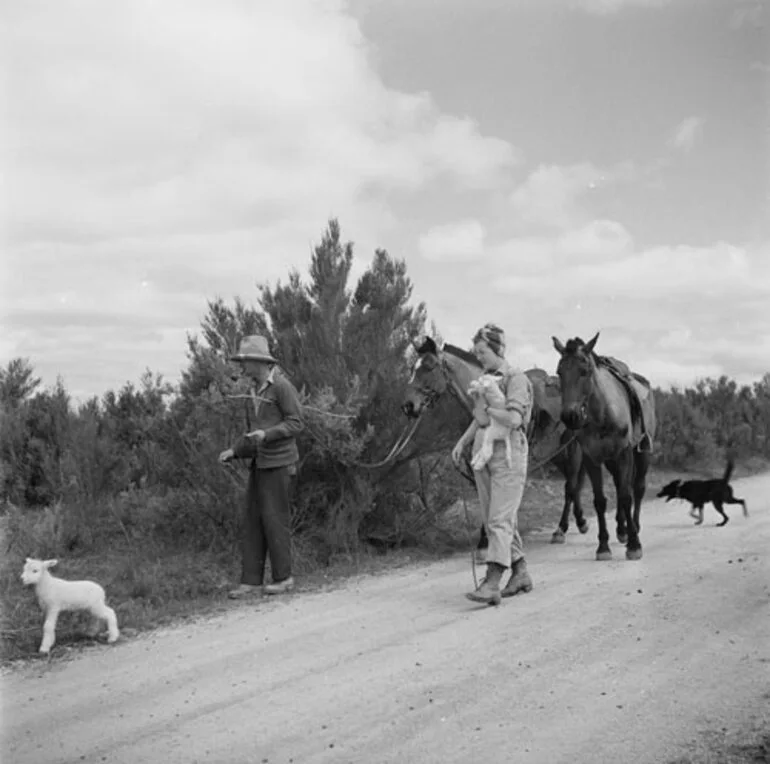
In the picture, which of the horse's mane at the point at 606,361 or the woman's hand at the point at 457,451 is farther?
the horse's mane at the point at 606,361

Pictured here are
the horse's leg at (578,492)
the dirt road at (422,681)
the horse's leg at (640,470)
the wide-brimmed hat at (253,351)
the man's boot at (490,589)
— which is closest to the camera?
the dirt road at (422,681)

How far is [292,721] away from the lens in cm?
412

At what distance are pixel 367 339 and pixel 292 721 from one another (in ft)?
17.7

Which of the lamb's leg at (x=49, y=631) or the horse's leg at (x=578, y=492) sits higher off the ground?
the horse's leg at (x=578, y=492)

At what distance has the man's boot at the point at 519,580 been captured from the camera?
683 centimetres

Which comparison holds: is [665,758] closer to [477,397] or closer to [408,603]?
[408,603]

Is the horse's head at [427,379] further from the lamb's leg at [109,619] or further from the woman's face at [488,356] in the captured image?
the lamb's leg at [109,619]

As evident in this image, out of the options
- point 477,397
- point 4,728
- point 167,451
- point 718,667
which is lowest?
point 4,728

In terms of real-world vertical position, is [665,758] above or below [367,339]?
below

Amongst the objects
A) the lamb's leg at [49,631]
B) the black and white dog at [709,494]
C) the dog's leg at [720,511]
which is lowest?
the lamb's leg at [49,631]

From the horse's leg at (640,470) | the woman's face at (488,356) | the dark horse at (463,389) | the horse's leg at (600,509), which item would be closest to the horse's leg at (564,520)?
the dark horse at (463,389)

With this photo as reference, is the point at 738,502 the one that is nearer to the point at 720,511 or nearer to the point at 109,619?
the point at 720,511

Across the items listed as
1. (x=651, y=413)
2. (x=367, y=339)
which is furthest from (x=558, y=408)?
(x=367, y=339)

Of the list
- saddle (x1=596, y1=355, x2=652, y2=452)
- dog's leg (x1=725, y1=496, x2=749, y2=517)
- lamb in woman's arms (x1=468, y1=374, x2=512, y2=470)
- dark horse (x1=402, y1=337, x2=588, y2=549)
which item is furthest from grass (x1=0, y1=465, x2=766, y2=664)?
dog's leg (x1=725, y1=496, x2=749, y2=517)
